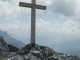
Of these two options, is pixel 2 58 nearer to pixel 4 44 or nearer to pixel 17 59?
pixel 17 59

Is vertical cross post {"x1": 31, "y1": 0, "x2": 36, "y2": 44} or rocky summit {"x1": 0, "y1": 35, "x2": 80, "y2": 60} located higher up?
vertical cross post {"x1": 31, "y1": 0, "x2": 36, "y2": 44}

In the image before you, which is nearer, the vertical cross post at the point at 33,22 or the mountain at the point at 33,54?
the mountain at the point at 33,54

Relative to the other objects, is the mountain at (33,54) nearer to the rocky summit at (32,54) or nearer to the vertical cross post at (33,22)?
the rocky summit at (32,54)

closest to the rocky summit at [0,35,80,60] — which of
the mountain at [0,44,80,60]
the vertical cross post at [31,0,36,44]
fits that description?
the mountain at [0,44,80,60]

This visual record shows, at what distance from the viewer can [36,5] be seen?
27.4 metres

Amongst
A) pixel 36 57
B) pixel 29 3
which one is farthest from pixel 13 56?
pixel 29 3

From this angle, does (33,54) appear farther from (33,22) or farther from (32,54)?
(33,22)

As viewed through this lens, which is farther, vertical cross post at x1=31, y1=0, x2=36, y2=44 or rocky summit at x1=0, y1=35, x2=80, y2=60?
vertical cross post at x1=31, y1=0, x2=36, y2=44

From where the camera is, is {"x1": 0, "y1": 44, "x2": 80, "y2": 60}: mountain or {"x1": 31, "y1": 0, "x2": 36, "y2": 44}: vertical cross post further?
{"x1": 31, "y1": 0, "x2": 36, "y2": 44}: vertical cross post

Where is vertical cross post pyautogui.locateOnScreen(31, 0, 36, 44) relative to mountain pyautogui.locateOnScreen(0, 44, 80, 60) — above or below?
above

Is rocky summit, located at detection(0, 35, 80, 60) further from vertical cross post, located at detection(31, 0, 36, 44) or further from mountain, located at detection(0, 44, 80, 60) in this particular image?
vertical cross post, located at detection(31, 0, 36, 44)

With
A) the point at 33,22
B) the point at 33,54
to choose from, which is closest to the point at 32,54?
the point at 33,54

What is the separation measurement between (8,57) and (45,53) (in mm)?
4006

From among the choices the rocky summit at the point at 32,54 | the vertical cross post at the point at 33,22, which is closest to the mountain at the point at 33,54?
the rocky summit at the point at 32,54
